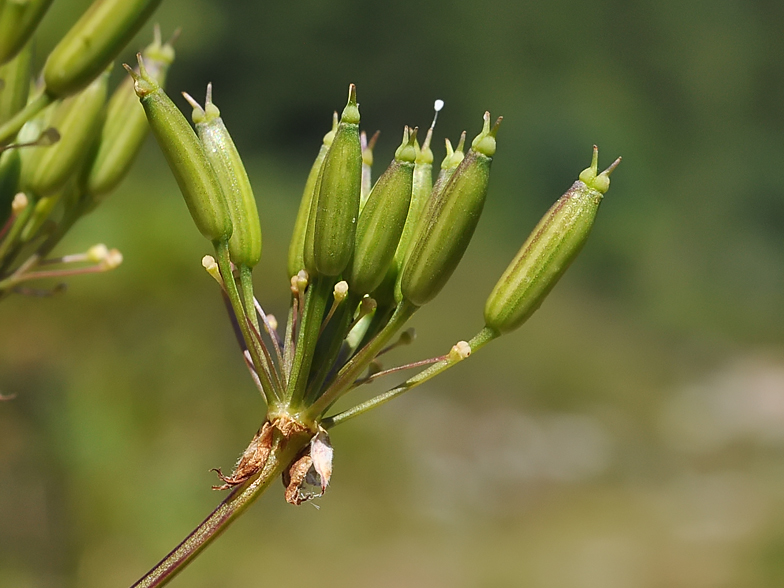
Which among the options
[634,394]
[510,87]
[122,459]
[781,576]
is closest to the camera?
[122,459]

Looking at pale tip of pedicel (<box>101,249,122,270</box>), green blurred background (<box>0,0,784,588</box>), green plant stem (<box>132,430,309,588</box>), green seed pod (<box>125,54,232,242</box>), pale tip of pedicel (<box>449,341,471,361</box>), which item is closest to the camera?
green plant stem (<box>132,430,309,588</box>)

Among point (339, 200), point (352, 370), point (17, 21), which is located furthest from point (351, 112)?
point (17, 21)

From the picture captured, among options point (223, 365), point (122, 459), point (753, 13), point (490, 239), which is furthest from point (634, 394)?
point (753, 13)

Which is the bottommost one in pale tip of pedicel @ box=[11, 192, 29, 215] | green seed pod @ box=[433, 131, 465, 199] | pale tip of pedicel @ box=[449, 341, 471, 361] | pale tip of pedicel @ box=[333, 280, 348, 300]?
pale tip of pedicel @ box=[449, 341, 471, 361]

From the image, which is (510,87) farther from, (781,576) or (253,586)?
(253,586)

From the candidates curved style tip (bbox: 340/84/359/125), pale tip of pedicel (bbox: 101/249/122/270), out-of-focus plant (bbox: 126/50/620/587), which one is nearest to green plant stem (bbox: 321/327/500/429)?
out-of-focus plant (bbox: 126/50/620/587)

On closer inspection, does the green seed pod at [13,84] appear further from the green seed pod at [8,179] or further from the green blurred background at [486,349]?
the green blurred background at [486,349]

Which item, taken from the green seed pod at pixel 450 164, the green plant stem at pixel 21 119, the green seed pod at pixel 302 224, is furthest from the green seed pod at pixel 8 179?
the green seed pod at pixel 450 164

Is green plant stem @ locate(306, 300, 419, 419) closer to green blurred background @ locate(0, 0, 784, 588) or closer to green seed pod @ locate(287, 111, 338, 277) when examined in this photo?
green seed pod @ locate(287, 111, 338, 277)
